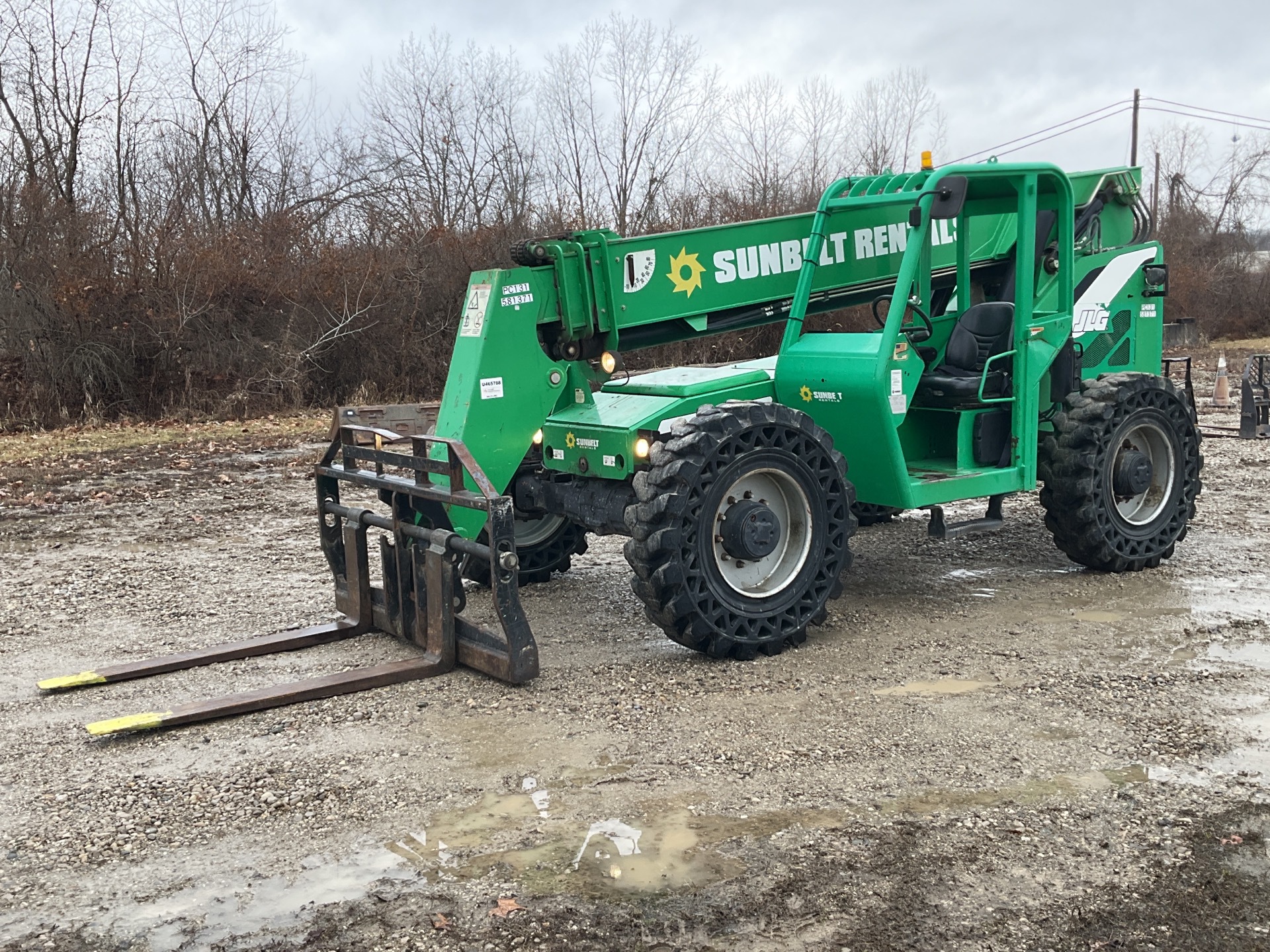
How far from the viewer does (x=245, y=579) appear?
778 centimetres

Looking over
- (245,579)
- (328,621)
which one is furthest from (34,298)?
(328,621)

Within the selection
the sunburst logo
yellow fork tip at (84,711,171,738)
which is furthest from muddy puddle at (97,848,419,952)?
the sunburst logo

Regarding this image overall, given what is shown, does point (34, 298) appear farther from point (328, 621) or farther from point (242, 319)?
point (328, 621)

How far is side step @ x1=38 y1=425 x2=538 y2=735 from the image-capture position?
513 centimetres

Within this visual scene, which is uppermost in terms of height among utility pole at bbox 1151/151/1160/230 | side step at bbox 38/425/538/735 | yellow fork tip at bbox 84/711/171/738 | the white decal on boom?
utility pole at bbox 1151/151/1160/230

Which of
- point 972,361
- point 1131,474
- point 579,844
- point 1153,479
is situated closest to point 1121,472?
point 1131,474

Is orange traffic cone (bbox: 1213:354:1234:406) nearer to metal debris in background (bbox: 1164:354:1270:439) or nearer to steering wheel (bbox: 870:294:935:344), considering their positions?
metal debris in background (bbox: 1164:354:1270:439)

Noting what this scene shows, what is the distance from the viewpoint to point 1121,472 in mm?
7406

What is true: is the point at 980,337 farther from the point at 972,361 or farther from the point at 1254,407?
the point at 1254,407

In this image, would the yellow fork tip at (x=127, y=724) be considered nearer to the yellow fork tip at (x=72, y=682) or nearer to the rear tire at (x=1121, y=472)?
the yellow fork tip at (x=72, y=682)

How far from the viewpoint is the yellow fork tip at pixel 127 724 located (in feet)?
15.5

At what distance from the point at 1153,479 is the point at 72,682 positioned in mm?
6499

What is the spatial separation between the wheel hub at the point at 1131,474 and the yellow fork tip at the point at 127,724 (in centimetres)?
568

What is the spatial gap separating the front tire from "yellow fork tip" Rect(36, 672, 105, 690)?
8.40 ft
